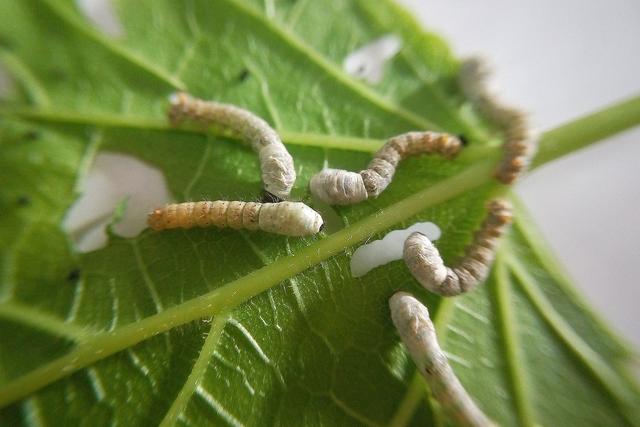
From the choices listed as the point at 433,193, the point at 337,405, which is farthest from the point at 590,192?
the point at 337,405

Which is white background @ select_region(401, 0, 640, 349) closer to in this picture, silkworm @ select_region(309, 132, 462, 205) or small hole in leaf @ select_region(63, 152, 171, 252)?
silkworm @ select_region(309, 132, 462, 205)

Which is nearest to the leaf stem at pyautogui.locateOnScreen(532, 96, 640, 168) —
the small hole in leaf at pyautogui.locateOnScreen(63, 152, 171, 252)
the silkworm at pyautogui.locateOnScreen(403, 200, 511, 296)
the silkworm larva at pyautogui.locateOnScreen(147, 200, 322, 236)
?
the silkworm at pyautogui.locateOnScreen(403, 200, 511, 296)

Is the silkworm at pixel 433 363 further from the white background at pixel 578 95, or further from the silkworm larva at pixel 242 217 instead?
the white background at pixel 578 95

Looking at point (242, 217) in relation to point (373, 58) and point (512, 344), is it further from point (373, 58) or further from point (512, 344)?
point (512, 344)

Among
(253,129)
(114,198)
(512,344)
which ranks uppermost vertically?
(253,129)

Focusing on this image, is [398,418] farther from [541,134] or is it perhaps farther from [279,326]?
[541,134]

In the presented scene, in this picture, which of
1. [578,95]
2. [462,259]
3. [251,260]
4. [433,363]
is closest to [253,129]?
[251,260]

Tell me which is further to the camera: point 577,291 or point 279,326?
point 577,291
